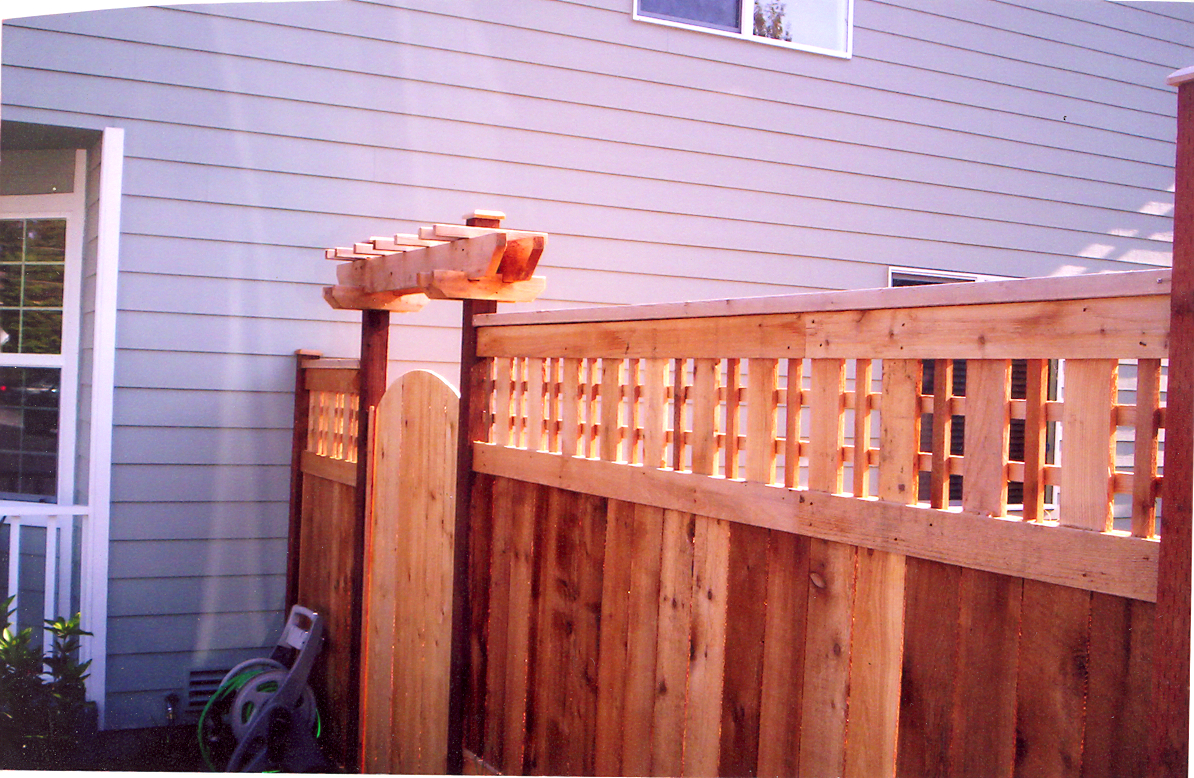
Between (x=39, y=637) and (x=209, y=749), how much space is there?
118 centimetres

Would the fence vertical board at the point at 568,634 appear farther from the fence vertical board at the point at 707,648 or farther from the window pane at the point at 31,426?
the window pane at the point at 31,426

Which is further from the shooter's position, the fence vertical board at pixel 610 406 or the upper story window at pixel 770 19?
the upper story window at pixel 770 19

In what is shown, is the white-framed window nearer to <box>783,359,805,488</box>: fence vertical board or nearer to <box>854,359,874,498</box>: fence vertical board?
<box>783,359,805,488</box>: fence vertical board

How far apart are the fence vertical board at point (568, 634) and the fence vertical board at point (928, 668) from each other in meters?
1.02

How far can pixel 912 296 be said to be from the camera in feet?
5.95

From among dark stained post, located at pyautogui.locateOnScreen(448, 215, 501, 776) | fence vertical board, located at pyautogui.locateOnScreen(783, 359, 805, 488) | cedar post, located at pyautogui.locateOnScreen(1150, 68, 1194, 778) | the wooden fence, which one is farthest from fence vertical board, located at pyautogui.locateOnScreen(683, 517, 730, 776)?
dark stained post, located at pyautogui.locateOnScreen(448, 215, 501, 776)

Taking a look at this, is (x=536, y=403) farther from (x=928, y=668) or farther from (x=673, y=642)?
(x=928, y=668)

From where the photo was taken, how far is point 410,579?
3.55 metres

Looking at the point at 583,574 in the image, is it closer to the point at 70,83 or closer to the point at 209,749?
the point at 209,749

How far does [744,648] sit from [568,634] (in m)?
0.72

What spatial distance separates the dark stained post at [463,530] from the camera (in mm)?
3217

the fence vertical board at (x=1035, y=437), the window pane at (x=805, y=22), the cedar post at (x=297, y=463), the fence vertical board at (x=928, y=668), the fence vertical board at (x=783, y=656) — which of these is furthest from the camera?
the window pane at (x=805, y=22)

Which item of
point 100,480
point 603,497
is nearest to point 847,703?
point 603,497

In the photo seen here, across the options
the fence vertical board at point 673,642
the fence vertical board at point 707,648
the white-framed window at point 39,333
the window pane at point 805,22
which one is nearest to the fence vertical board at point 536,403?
the fence vertical board at point 673,642
